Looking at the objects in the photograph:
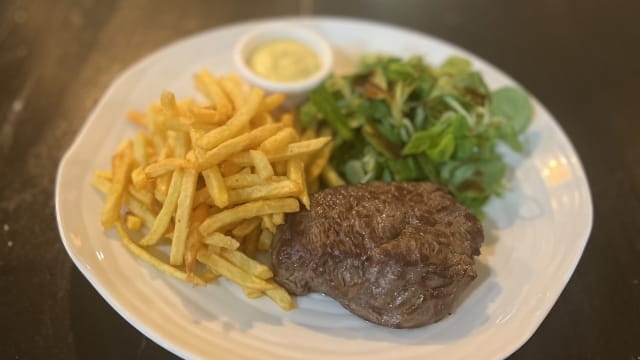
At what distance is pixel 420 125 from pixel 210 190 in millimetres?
1251

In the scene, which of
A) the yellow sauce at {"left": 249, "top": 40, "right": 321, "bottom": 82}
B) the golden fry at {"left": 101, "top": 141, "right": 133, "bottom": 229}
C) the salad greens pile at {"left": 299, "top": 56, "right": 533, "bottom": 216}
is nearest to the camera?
the golden fry at {"left": 101, "top": 141, "right": 133, "bottom": 229}

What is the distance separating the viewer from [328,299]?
265 centimetres

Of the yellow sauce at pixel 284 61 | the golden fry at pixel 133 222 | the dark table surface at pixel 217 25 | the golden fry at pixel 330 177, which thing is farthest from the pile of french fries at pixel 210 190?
the yellow sauce at pixel 284 61

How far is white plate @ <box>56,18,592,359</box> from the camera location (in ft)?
7.82

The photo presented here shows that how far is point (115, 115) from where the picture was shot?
311 cm

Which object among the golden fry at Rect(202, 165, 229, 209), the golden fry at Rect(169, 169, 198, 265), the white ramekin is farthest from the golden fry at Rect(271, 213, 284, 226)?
the white ramekin

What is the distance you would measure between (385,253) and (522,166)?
1.18 m

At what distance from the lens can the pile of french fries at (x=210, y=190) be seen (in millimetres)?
2475

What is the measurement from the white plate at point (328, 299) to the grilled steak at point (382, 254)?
12cm

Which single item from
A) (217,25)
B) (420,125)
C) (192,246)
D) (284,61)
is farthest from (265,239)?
(217,25)

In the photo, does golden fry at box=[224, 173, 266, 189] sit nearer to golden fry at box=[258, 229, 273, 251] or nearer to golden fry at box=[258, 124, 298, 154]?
golden fry at box=[258, 124, 298, 154]

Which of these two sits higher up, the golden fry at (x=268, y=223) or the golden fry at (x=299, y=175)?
the golden fry at (x=299, y=175)

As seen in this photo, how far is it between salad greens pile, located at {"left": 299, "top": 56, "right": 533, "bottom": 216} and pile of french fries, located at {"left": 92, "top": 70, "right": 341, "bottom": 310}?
0.49 metres

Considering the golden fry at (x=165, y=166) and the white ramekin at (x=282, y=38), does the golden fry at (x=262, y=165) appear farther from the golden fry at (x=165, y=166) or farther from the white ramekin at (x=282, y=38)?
the white ramekin at (x=282, y=38)
